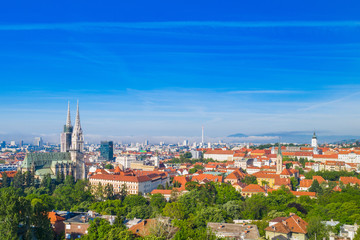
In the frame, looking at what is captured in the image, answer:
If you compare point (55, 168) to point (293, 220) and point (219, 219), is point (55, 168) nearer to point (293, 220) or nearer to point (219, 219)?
point (219, 219)

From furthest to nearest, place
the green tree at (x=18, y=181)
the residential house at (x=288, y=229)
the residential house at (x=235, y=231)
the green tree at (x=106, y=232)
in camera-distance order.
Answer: the green tree at (x=18, y=181), the residential house at (x=288, y=229), the residential house at (x=235, y=231), the green tree at (x=106, y=232)

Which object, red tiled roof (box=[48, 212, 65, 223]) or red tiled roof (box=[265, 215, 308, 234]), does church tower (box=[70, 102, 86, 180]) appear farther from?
red tiled roof (box=[265, 215, 308, 234])

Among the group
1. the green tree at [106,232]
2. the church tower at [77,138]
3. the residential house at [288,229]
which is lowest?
the residential house at [288,229]

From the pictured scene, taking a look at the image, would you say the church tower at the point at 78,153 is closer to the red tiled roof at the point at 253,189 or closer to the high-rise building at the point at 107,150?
the red tiled roof at the point at 253,189

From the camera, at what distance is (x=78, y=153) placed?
88438mm

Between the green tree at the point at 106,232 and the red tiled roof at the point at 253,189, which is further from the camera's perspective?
the red tiled roof at the point at 253,189

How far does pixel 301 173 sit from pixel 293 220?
57431 millimetres

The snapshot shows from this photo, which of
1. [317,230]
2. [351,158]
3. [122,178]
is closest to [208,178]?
[122,178]

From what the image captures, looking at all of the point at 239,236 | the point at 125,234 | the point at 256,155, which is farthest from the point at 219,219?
the point at 256,155

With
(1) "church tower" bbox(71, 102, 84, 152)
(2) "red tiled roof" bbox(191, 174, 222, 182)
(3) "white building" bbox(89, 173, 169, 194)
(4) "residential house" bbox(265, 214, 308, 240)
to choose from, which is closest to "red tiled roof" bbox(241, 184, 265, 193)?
(2) "red tiled roof" bbox(191, 174, 222, 182)

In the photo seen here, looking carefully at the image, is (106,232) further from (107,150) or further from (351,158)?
(107,150)

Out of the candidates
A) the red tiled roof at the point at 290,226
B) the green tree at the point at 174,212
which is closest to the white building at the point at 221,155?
the green tree at the point at 174,212

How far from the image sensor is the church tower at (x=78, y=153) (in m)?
84.9

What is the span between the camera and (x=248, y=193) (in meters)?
61.7
